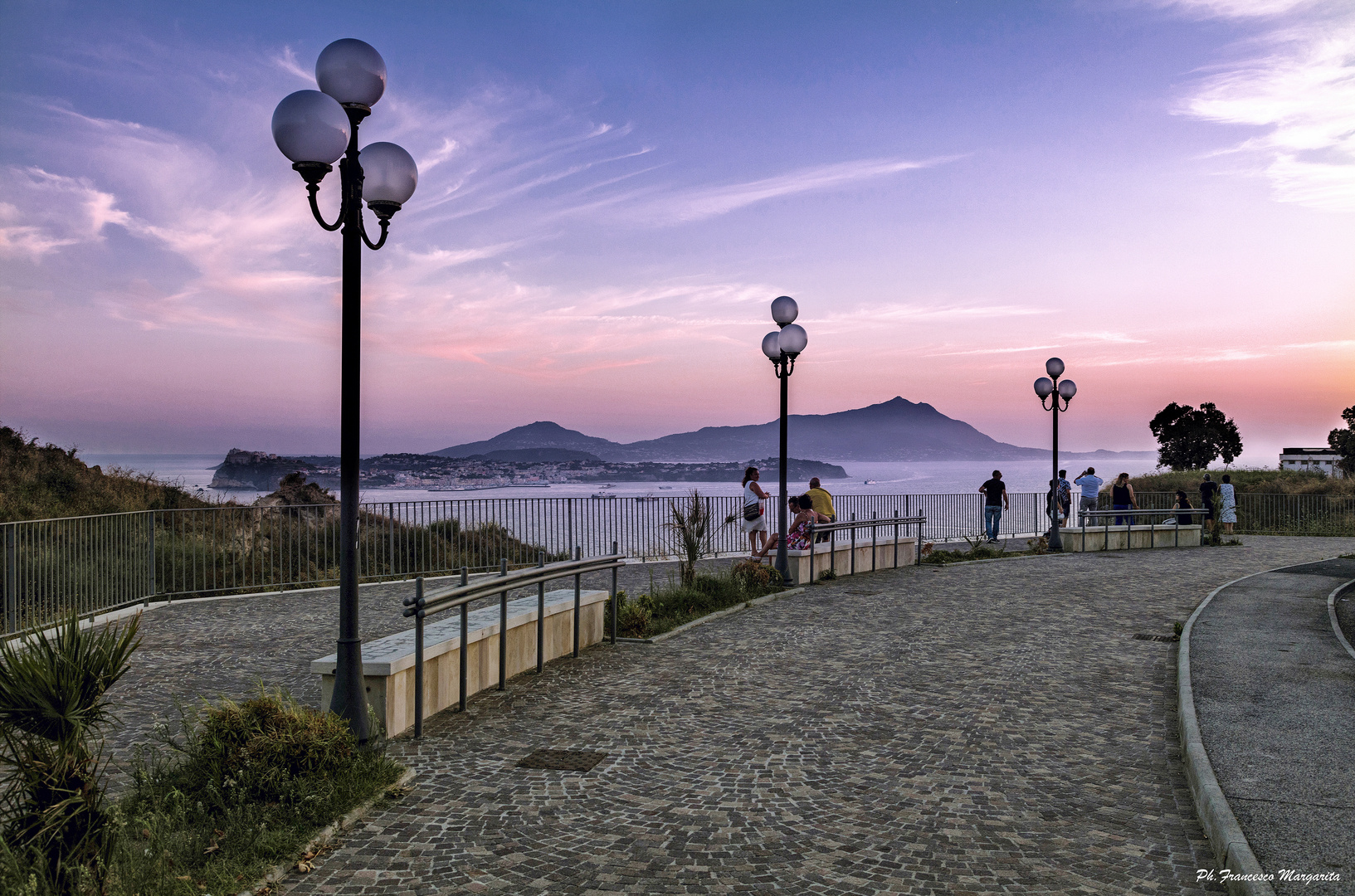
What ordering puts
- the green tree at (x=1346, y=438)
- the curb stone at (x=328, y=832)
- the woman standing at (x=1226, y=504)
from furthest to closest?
the green tree at (x=1346, y=438), the woman standing at (x=1226, y=504), the curb stone at (x=328, y=832)

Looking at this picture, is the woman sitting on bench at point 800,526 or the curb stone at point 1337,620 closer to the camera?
the curb stone at point 1337,620

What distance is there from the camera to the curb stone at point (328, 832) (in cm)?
417

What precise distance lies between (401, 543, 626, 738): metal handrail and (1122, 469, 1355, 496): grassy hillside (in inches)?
1307

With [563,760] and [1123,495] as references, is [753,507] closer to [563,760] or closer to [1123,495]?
[563,760]

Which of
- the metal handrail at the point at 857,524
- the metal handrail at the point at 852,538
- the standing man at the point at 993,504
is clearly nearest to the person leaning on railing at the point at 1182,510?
the standing man at the point at 993,504

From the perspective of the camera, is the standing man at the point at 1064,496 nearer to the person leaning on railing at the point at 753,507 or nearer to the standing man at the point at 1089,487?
the standing man at the point at 1089,487

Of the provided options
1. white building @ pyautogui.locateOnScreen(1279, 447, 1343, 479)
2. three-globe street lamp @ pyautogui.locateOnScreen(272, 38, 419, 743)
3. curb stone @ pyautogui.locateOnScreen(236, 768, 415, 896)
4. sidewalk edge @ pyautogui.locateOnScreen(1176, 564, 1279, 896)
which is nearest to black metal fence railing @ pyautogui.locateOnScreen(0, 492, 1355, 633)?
three-globe street lamp @ pyautogui.locateOnScreen(272, 38, 419, 743)

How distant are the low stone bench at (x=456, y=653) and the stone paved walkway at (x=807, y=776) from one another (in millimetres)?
239

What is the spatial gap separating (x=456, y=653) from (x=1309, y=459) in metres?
119

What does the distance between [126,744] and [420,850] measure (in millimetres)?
3107

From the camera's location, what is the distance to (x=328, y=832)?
4719mm

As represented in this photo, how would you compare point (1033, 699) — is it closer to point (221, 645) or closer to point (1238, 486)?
point (221, 645)

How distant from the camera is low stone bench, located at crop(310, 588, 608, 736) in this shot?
21.1ft

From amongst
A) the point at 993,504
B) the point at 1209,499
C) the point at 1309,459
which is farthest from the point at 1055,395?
the point at 1309,459
